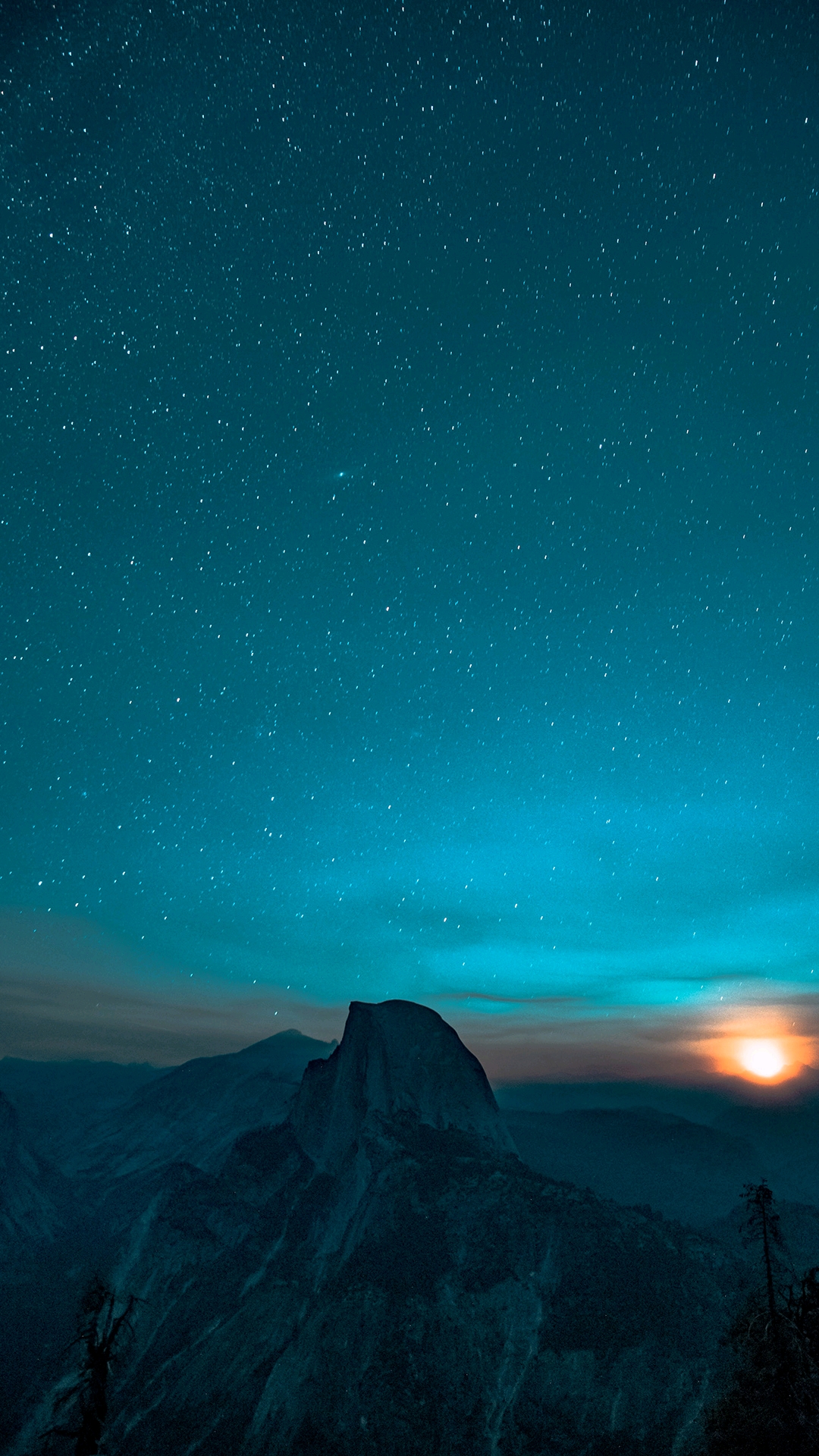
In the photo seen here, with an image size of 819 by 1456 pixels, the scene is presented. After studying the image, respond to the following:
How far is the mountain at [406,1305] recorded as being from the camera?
73188 mm

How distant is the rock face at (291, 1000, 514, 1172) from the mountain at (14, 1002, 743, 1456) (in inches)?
25.3

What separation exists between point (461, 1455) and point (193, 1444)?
31.6 metres

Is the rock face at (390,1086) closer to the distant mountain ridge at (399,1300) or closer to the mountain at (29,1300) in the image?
the distant mountain ridge at (399,1300)

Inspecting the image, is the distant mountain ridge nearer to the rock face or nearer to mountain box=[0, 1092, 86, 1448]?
the rock face

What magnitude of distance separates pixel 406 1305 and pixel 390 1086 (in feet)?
154

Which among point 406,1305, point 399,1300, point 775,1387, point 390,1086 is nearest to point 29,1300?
point 390,1086

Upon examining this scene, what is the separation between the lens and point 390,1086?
136m

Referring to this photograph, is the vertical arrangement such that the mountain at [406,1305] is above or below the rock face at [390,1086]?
below

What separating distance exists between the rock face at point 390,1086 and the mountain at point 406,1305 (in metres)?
0.64

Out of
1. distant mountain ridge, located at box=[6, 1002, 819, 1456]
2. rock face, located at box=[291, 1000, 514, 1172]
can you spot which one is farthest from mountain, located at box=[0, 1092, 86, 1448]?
rock face, located at box=[291, 1000, 514, 1172]

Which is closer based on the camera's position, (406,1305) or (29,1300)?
(406,1305)

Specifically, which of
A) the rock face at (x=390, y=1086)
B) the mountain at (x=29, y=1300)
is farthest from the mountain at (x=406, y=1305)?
the mountain at (x=29, y=1300)

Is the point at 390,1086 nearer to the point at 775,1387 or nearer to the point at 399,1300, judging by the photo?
the point at 399,1300

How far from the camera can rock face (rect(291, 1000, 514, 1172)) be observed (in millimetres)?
132375
